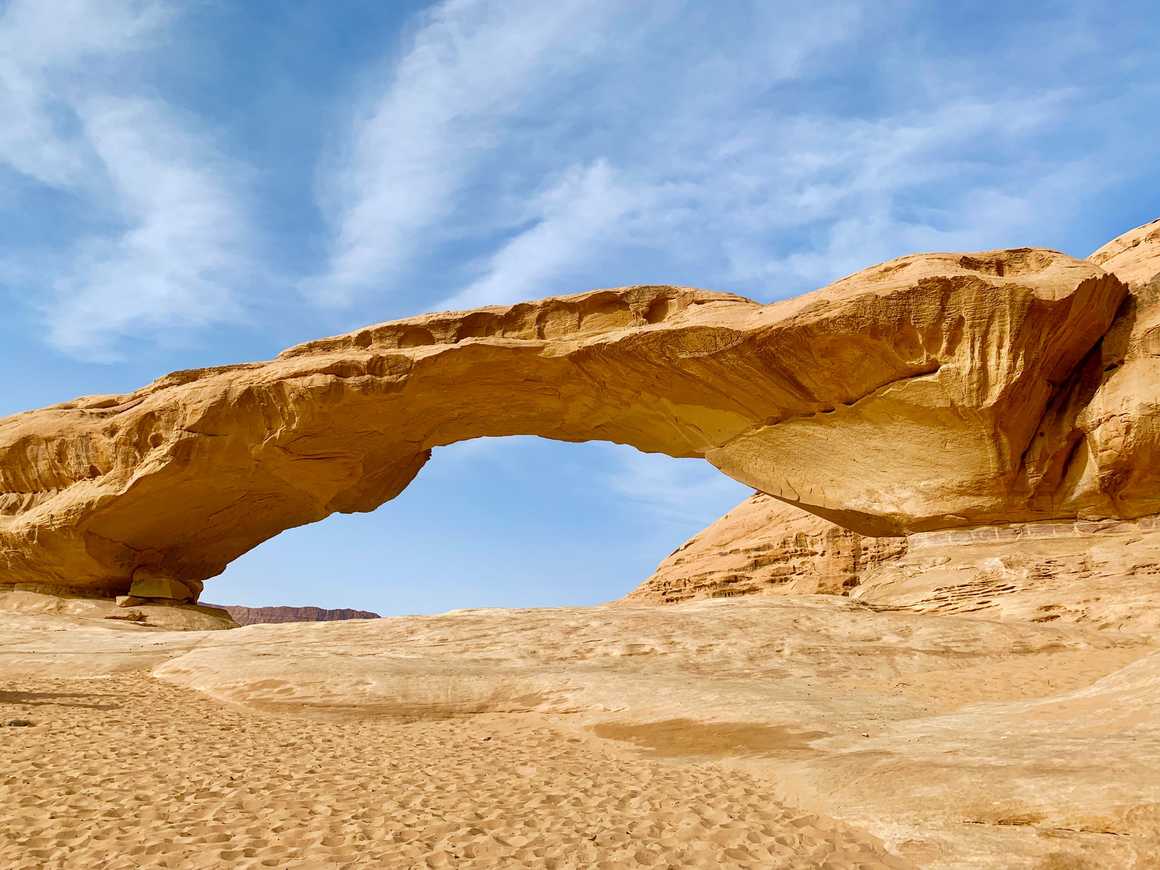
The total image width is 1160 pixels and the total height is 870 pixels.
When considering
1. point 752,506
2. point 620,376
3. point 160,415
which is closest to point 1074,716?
point 620,376

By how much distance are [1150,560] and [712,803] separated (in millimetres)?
9934

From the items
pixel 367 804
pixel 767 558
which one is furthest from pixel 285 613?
pixel 367 804

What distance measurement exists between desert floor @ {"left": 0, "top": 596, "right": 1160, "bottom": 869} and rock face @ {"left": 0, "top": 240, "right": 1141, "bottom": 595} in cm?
296

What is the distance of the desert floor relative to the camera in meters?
5.38

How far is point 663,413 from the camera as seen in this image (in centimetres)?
1767

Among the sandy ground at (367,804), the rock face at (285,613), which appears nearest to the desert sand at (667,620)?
the sandy ground at (367,804)

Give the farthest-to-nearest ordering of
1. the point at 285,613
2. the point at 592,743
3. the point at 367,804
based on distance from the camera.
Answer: the point at 285,613, the point at 592,743, the point at 367,804

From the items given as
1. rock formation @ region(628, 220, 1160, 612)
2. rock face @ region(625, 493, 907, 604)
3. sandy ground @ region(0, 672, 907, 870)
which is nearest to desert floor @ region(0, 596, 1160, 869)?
sandy ground @ region(0, 672, 907, 870)

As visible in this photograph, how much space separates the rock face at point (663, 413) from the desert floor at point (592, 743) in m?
2.96

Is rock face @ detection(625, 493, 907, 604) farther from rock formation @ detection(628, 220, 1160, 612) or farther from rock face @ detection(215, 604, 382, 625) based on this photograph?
rock face @ detection(215, 604, 382, 625)

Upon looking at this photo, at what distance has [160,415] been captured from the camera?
63.5 feet

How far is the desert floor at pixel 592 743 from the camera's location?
212 inches

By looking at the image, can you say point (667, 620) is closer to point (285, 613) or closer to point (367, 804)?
point (367, 804)

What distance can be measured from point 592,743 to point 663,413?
9.60 metres
